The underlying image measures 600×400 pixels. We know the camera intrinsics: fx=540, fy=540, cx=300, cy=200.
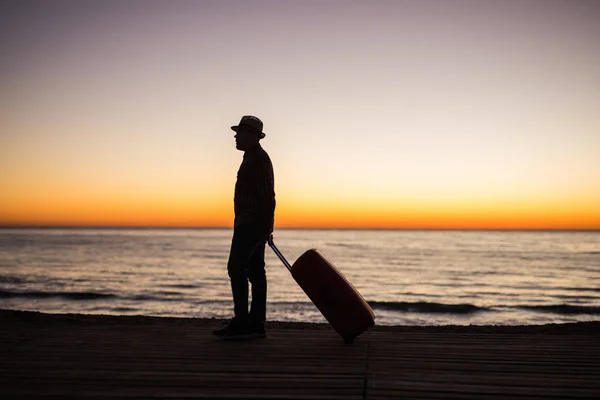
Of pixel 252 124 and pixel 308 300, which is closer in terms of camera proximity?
pixel 252 124

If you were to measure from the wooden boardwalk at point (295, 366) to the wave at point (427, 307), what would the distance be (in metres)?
12.7

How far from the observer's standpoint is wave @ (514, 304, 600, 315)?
1792 cm

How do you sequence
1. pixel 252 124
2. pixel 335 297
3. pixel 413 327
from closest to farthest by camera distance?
pixel 335 297 < pixel 252 124 < pixel 413 327

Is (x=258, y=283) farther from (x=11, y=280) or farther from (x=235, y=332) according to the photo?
(x=11, y=280)

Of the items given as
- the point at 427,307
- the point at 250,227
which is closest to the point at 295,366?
the point at 250,227

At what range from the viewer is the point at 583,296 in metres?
22.4

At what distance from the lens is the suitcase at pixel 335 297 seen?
471 centimetres

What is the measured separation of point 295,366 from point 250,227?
1644mm

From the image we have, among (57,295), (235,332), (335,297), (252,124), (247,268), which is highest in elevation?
(252,124)

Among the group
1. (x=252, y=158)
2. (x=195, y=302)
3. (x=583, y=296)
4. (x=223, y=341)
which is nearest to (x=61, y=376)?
(x=223, y=341)

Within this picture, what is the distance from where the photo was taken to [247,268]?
16.9 feet

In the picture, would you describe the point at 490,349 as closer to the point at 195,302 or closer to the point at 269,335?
the point at 269,335

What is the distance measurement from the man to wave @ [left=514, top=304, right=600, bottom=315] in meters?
15.6

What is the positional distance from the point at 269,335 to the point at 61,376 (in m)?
2.14
